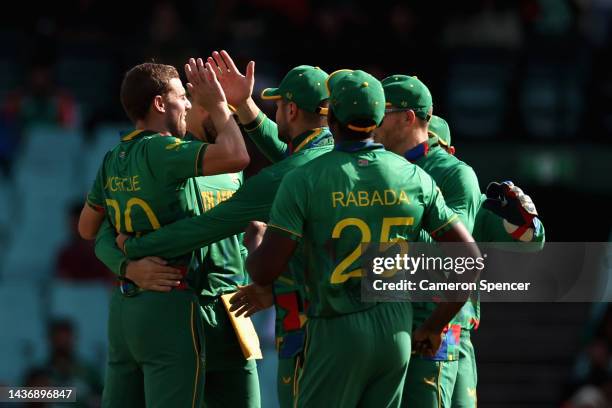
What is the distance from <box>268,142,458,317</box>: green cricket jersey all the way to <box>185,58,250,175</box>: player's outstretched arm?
431 millimetres

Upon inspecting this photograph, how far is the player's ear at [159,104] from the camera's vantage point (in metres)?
6.82

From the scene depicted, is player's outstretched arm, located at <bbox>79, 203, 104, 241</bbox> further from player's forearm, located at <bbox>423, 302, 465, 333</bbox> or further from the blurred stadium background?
the blurred stadium background

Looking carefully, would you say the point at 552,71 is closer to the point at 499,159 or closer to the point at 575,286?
the point at 499,159

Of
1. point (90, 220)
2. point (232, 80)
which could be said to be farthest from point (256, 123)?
point (90, 220)

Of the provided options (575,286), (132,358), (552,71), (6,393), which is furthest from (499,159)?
(132,358)

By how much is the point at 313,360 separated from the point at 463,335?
1472mm

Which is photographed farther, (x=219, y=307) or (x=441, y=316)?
(x=219, y=307)

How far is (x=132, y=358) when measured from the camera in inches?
265

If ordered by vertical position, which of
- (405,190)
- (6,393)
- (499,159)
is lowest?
(6,393)

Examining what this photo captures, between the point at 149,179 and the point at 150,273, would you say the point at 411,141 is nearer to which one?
the point at 149,179

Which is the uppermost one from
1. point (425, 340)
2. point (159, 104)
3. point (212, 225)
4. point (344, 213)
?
point (159, 104)

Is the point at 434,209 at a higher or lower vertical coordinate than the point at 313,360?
higher

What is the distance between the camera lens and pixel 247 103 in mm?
7414

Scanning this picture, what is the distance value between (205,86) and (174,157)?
0.37m
